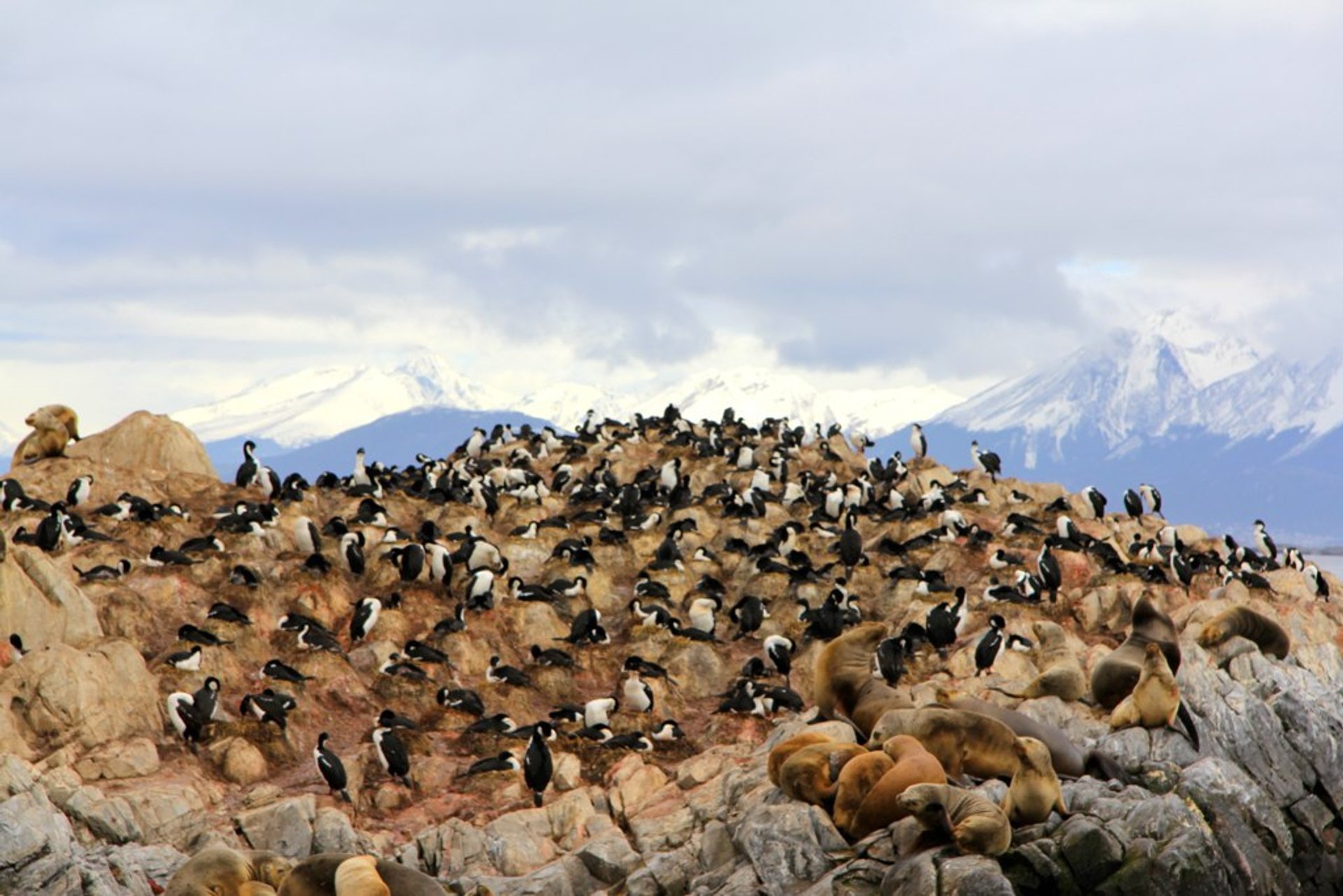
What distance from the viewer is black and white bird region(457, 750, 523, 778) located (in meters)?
31.9

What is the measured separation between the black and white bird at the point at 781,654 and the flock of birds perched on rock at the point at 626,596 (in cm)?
11

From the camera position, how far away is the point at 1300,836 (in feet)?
80.3

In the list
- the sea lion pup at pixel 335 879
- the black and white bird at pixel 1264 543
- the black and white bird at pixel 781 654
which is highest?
the black and white bird at pixel 1264 543

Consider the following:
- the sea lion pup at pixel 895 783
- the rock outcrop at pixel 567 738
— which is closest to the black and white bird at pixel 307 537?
the rock outcrop at pixel 567 738

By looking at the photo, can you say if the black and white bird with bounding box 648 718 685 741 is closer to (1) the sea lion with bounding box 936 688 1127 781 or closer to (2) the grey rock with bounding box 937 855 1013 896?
(1) the sea lion with bounding box 936 688 1127 781

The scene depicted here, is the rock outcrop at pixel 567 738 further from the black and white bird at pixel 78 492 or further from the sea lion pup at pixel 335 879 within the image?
the black and white bird at pixel 78 492

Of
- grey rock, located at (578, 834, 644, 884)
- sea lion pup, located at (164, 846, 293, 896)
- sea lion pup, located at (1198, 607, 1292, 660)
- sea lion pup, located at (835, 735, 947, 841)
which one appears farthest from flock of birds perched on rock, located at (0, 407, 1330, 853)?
sea lion pup, located at (164, 846, 293, 896)

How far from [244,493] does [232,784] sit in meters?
18.4

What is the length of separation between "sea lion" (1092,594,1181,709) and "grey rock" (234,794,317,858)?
598 inches

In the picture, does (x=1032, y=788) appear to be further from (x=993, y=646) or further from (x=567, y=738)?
(x=993, y=646)

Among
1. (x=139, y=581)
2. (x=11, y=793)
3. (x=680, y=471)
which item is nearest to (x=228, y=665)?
(x=139, y=581)

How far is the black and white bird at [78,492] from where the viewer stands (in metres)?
42.4

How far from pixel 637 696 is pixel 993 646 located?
8580 mm

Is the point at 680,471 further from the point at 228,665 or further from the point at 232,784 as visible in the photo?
the point at 232,784
